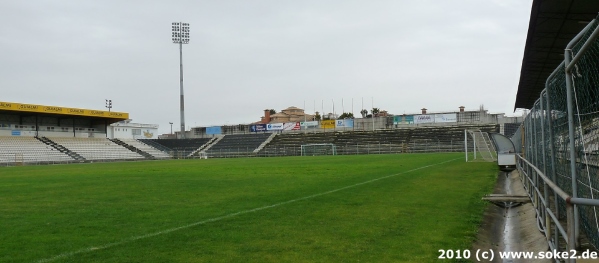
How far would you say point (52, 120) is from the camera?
63875 mm

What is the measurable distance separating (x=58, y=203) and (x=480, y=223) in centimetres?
964

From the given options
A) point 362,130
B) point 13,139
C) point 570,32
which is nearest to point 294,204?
point 570,32

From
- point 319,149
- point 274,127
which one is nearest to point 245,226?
point 319,149

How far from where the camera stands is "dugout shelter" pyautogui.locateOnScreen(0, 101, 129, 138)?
5781 cm

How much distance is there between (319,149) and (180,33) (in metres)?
26.3

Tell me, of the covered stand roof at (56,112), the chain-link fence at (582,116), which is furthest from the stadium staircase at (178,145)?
the chain-link fence at (582,116)

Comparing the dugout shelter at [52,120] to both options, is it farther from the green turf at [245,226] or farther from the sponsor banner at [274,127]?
the green turf at [245,226]

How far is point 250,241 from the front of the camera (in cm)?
676

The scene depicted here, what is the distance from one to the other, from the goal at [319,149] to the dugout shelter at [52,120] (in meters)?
25.6

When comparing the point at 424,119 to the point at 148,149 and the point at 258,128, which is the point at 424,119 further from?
the point at 148,149

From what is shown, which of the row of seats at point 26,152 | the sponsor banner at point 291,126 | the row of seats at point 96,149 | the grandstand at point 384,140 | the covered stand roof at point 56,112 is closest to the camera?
the row of seats at point 26,152

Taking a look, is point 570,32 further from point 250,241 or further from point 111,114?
point 111,114

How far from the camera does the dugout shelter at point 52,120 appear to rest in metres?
57.8

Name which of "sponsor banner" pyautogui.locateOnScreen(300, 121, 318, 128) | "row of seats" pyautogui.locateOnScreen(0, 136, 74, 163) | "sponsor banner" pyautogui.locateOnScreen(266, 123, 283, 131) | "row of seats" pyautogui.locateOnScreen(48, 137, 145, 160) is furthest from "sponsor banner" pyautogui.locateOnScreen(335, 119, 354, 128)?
"row of seats" pyautogui.locateOnScreen(0, 136, 74, 163)
